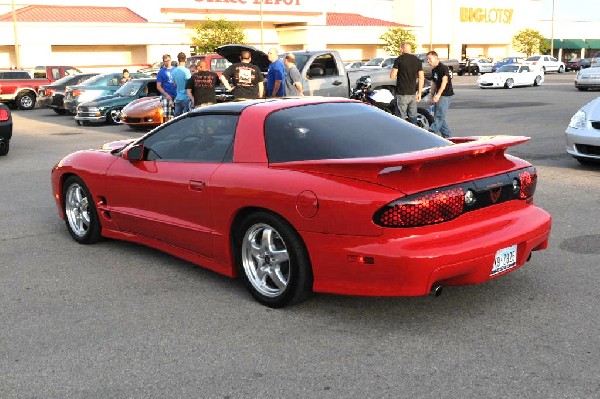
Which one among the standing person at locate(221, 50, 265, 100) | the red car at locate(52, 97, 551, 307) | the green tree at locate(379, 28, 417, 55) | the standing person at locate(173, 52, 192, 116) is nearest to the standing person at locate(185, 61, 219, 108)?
the standing person at locate(221, 50, 265, 100)

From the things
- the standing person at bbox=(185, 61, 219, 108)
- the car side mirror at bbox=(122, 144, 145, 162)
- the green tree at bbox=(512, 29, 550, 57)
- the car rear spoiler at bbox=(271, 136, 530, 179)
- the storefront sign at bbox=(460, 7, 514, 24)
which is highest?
the storefront sign at bbox=(460, 7, 514, 24)

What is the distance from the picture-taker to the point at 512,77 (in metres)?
38.1

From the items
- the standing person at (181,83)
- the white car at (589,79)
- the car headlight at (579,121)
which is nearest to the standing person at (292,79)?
the standing person at (181,83)

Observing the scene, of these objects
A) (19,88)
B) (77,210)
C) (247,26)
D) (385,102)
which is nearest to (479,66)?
(247,26)

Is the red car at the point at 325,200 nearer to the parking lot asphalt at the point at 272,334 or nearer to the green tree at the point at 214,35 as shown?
the parking lot asphalt at the point at 272,334

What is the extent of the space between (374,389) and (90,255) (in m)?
3.54

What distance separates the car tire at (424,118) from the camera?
14.3 metres

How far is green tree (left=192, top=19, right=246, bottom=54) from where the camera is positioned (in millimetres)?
55000

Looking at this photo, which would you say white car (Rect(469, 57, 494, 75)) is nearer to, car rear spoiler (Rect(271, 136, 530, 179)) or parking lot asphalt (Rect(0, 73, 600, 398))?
parking lot asphalt (Rect(0, 73, 600, 398))

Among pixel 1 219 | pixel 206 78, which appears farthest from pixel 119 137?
pixel 1 219

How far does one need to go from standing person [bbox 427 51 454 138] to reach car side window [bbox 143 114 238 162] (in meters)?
8.23

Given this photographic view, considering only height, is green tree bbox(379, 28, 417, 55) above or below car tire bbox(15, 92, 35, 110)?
above

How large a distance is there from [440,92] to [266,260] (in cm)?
905

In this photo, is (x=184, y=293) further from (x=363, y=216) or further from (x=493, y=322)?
(x=493, y=322)
